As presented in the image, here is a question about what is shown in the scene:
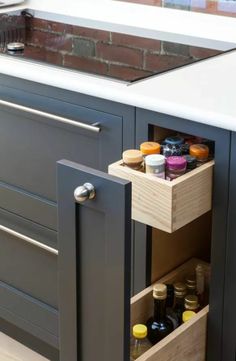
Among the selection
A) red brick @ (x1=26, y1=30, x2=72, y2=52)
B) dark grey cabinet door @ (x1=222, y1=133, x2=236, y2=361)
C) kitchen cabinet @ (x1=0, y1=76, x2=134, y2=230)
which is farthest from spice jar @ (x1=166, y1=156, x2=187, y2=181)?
red brick @ (x1=26, y1=30, x2=72, y2=52)

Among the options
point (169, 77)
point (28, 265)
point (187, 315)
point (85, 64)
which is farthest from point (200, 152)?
point (28, 265)

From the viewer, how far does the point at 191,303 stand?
1.79 meters

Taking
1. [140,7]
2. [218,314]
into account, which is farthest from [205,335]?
[140,7]

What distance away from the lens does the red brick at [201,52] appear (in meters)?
2.03

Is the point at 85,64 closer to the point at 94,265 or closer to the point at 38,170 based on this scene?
the point at 38,170

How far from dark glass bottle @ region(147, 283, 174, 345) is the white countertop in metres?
0.42

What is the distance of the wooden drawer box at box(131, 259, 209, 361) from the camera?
1604 millimetres

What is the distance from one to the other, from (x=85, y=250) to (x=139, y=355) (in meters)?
0.37

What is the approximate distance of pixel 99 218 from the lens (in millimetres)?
1419

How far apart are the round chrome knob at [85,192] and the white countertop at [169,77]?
336 mm

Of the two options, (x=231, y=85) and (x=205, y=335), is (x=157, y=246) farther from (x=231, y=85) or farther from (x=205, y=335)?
(x=231, y=85)

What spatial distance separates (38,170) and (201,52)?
21.1 inches

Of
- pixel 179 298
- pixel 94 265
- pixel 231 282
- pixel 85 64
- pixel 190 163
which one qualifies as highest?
pixel 85 64

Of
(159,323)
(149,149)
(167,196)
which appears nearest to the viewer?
(167,196)
